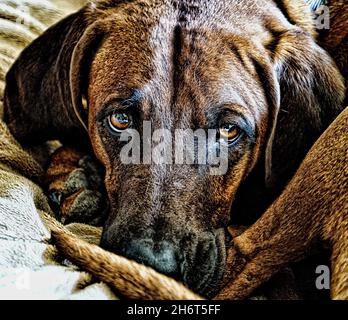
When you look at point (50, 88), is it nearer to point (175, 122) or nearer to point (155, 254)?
point (175, 122)

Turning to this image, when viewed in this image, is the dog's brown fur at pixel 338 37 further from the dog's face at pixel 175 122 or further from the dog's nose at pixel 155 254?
the dog's nose at pixel 155 254

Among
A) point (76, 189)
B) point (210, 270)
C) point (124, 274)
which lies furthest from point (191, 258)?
point (76, 189)

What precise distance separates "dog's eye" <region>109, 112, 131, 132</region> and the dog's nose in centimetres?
48

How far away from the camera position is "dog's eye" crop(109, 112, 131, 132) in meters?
2.02

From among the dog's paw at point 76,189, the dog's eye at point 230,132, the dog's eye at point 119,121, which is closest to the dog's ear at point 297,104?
the dog's eye at point 230,132

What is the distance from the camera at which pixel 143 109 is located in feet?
6.33

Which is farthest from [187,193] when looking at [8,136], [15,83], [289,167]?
[15,83]

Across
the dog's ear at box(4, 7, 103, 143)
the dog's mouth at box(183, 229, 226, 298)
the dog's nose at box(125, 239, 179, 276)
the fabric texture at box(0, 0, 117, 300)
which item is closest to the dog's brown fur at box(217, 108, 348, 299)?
the dog's mouth at box(183, 229, 226, 298)

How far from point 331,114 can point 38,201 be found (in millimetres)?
1102

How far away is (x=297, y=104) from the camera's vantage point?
2.13 m

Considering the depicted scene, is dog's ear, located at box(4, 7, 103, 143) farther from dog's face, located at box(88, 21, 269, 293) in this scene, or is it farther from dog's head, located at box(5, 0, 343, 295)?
dog's face, located at box(88, 21, 269, 293)

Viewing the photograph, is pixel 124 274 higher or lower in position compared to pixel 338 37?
lower

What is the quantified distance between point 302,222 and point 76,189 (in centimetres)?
97

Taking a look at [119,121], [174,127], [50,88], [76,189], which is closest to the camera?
[174,127]
